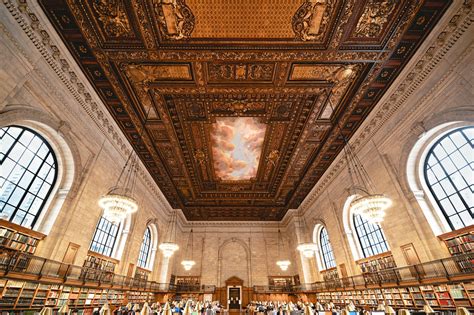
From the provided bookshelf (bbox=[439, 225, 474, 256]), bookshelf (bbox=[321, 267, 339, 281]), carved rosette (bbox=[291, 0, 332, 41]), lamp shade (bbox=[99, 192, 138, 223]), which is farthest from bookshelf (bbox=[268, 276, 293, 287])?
carved rosette (bbox=[291, 0, 332, 41])

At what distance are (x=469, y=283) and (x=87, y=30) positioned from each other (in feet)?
36.4

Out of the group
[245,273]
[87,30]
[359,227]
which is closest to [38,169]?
[87,30]

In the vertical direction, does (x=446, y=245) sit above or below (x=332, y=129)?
below

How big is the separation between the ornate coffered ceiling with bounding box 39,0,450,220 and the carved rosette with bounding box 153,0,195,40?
0.08ft

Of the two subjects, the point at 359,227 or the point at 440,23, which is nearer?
the point at 440,23

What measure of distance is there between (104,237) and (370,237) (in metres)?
11.1

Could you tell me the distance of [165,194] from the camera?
14.6 metres

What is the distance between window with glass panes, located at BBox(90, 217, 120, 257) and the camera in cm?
876

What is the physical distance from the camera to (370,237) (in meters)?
9.55

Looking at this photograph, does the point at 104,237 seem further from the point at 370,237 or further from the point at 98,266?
the point at 370,237

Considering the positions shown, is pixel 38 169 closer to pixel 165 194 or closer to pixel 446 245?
pixel 165 194

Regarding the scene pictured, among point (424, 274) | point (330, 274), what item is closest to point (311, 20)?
point (424, 274)

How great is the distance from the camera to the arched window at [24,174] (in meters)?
5.50

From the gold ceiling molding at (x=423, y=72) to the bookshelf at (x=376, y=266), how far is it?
4.33 metres
